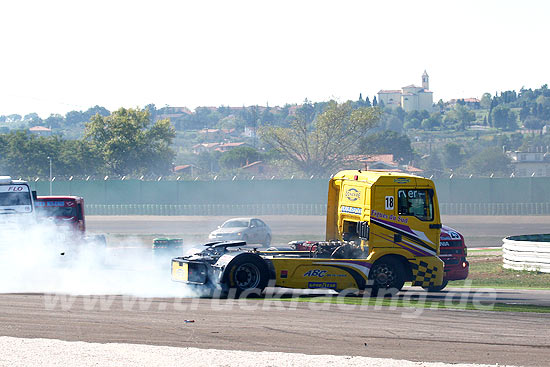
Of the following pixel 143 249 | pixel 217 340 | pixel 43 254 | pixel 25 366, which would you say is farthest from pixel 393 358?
pixel 143 249

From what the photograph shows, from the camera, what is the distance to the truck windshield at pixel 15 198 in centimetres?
2164

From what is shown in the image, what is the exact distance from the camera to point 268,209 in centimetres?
5209

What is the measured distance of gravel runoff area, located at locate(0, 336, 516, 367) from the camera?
9383mm

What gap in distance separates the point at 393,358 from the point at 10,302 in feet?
26.6

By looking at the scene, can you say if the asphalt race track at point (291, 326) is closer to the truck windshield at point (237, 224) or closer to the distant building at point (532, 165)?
the truck windshield at point (237, 224)

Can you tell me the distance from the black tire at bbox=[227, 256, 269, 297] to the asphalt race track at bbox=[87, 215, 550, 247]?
75.9ft

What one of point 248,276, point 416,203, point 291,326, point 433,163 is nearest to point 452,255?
point 416,203

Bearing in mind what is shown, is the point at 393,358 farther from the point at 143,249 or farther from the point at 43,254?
the point at 143,249

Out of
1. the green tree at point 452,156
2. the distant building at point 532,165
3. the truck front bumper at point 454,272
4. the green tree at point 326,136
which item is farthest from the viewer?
the green tree at point 452,156

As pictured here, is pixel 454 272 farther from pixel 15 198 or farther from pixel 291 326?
pixel 15 198

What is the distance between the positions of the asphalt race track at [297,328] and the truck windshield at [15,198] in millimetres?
8068

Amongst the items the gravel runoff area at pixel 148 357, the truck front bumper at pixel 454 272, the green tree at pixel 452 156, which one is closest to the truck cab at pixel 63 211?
the truck front bumper at pixel 454 272

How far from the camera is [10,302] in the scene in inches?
560

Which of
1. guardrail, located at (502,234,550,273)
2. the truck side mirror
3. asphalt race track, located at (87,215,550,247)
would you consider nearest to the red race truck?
the truck side mirror
